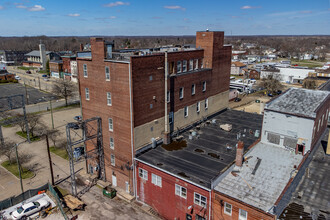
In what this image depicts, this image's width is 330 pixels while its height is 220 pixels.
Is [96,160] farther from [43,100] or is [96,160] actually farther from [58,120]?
[43,100]

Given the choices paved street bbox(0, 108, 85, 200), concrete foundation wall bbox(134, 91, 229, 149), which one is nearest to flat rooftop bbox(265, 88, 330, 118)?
concrete foundation wall bbox(134, 91, 229, 149)

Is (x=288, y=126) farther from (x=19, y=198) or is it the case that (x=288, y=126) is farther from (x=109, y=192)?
(x=19, y=198)

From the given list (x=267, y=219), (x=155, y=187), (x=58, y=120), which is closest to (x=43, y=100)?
(x=58, y=120)

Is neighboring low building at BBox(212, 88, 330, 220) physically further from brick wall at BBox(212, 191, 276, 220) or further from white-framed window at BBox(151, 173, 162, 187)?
white-framed window at BBox(151, 173, 162, 187)

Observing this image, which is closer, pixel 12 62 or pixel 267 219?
pixel 267 219

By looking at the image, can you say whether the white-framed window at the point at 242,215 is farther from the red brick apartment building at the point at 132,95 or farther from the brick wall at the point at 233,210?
the red brick apartment building at the point at 132,95
